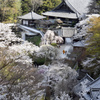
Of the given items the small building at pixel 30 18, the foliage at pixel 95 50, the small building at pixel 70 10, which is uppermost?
the small building at pixel 70 10

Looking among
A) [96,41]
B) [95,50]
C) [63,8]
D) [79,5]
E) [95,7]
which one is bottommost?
[95,50]

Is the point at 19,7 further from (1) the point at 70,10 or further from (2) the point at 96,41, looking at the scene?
(2) the point at 96,41

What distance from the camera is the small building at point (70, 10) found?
20056 millimetres

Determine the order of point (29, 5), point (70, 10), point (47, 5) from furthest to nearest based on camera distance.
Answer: point (29, 5)
point (47, 5)
point (70, 10)

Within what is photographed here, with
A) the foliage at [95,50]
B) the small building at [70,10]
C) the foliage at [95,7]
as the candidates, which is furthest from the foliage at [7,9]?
the foliage at [95,50]

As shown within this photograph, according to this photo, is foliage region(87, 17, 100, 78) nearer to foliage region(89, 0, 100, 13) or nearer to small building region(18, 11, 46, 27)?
foliage region(89, 0, 100, 13)

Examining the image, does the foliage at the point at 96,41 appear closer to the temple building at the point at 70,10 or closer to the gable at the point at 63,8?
the temple building at the point at 70,10

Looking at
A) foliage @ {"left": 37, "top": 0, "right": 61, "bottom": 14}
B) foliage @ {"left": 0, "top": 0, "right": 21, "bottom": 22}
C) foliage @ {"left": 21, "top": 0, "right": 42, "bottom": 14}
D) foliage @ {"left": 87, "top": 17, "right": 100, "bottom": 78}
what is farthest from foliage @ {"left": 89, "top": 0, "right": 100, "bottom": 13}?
foliage @ {"left": 87, "top": 17, "right": 100, "bottom": 78}

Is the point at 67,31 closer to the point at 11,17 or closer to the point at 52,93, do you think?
the point at 52,93

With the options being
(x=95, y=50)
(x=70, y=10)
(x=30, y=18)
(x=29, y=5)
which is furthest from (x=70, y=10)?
(x=95, y=50)

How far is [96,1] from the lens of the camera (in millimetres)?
21500

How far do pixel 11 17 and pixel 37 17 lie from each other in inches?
222

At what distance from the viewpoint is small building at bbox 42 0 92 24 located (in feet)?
65.8

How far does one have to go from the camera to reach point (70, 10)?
69.6 ft
